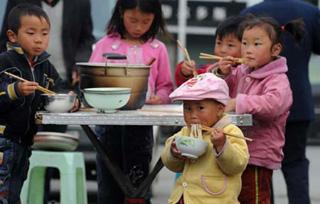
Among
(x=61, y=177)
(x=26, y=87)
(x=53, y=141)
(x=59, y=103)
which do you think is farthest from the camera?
(x=53, y=141)

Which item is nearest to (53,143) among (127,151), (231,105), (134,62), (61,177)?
(61,177)

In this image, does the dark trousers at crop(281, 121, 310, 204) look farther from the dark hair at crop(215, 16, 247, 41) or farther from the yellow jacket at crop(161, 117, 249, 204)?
the yellow jacket at crop(161, 117, 249, 204)

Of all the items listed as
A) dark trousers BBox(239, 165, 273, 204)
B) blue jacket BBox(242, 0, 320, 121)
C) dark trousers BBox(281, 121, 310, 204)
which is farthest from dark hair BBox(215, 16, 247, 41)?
dark trousers BBox(281, 121, 310, 204)

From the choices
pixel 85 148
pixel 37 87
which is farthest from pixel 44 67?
pixel 85 148

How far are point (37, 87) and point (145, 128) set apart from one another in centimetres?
102

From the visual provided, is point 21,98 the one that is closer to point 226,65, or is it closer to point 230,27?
point 226,65

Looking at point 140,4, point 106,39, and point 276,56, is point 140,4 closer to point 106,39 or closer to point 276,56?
point 106,39

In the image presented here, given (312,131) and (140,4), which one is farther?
(312,131)

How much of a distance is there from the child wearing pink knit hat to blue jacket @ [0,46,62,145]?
2.90 feet

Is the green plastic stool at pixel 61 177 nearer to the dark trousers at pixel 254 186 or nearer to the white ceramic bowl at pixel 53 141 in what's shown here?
the white ceramic bowl at pixel 53 141

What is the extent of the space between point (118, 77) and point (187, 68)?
541 millimetres

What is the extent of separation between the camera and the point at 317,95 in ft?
39.0

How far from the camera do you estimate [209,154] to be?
446cm

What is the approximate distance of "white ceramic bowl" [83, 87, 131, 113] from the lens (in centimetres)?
480
